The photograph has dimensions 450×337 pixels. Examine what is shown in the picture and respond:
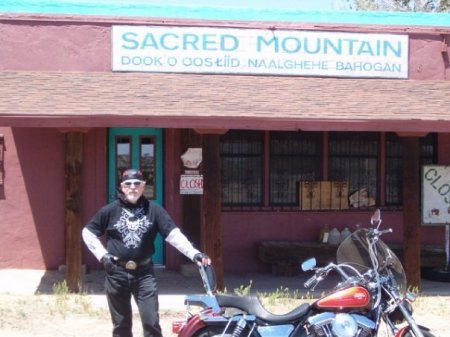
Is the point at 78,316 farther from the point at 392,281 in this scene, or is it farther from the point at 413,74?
the point at 413,74

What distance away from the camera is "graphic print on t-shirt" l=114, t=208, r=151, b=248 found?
6.30 metres

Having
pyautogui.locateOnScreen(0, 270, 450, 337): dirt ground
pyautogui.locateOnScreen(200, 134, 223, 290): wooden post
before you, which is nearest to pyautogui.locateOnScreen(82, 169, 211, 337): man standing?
pyautogui.locateOnScreen(0, 270, 450, 337): dirt ground

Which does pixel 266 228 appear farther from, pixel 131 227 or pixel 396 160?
pixel 131 227

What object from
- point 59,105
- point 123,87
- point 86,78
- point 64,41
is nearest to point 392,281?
point 59,105

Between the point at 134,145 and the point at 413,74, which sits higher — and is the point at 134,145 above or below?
below

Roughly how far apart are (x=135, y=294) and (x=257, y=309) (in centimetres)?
109

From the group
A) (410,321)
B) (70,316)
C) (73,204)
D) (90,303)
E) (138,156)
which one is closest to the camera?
(410,321)

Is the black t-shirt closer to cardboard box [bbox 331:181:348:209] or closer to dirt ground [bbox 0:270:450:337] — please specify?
dirt ground [bbox 0:270:450:337]

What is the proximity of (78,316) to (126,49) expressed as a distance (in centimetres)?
458

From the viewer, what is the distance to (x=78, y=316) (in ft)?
28.5

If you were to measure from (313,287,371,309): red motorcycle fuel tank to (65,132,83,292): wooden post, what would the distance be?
467cm

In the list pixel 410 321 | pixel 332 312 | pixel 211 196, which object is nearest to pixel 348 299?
pixel 332 312

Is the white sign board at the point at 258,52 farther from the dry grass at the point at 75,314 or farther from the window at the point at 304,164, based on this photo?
the dry grass at the point at 75,314

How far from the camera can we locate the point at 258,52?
1198 centimetres
